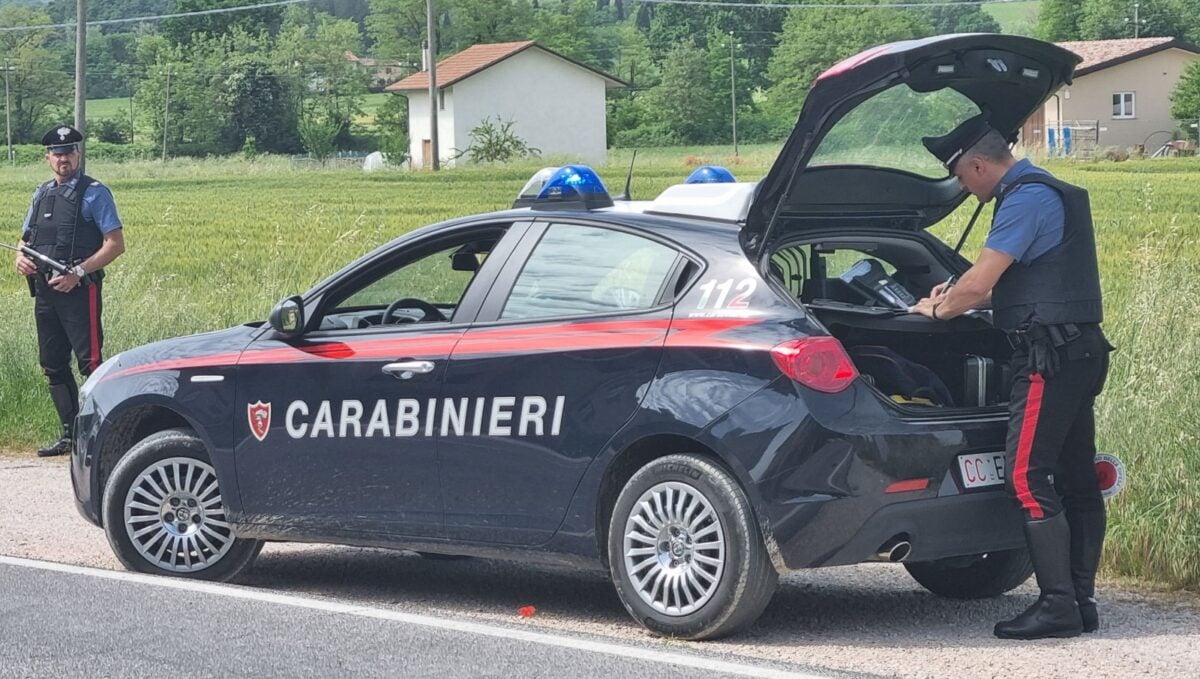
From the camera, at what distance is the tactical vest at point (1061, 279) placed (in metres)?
6.10

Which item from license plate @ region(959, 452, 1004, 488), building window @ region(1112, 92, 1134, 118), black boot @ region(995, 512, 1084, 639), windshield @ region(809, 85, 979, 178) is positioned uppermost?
building window @ region(1112, 92, 1134, 118)

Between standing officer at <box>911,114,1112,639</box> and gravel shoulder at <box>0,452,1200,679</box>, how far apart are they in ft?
0.73

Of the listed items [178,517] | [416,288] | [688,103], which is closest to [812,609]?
[416,288]

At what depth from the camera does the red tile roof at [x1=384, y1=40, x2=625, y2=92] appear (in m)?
89.3

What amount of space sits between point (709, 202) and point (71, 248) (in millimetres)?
5903


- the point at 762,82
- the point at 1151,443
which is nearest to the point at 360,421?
the point at 1151,443

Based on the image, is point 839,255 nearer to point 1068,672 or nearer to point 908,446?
point 908,446

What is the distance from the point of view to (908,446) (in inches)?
233

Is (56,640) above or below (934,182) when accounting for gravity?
below

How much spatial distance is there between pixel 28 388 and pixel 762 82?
105 meters

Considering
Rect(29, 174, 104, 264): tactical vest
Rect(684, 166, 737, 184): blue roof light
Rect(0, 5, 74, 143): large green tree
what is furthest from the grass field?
Rect(0, 5, 74, 143): large green tree

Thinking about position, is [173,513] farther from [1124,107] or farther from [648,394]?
[1124,107]

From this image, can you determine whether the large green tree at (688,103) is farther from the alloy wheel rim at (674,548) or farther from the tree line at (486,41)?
the alloy wheel rim at (674,548)

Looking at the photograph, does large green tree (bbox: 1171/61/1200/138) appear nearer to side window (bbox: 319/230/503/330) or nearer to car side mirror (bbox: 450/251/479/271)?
side window (bbox: 319/230/503/330)
